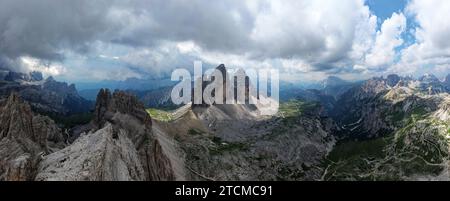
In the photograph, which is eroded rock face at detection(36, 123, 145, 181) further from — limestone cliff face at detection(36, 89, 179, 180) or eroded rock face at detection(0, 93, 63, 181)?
eroded rock face at detection(0, 93, 63, 181)

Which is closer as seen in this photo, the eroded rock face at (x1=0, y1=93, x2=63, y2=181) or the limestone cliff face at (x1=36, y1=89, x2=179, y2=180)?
the limestone cliff face at (x1=36, y1=89, x2=179, y2=180)

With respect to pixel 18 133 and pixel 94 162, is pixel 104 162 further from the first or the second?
pixel 18 133

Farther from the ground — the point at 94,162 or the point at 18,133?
the point at 18,133

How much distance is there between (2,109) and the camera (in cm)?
19162

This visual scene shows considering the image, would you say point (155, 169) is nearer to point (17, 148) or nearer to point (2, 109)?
point (17, 148)

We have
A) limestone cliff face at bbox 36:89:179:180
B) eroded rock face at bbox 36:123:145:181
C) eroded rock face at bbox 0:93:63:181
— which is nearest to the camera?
eroded rock face at bbox 36:123:145:181

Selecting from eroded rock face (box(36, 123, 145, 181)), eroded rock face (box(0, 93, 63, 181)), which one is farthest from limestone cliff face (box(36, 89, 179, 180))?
eroded rock face (box(0, 93, 63, 181))

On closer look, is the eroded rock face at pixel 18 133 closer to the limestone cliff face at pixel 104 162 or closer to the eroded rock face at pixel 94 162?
the eroded rock face at pixel 94 162

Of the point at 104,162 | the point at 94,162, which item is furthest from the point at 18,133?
the point at 94,162

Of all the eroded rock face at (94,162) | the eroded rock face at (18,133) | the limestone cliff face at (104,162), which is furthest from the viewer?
the eroded rock face at (18,133)

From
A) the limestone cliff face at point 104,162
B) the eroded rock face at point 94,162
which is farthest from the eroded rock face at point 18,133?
the limestone cliff face at point 104,162
